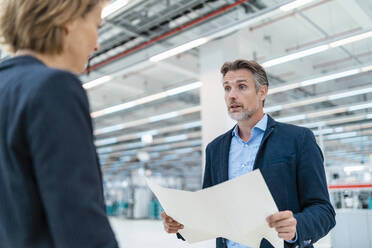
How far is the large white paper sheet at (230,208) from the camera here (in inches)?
37.9

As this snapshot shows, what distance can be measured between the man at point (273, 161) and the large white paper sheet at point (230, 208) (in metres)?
0.05

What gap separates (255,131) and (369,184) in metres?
4.35

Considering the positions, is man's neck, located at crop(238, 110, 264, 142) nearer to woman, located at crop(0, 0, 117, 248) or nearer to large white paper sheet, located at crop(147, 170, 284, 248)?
large white paper sheet, located at crop(147, 170, 284, 248)

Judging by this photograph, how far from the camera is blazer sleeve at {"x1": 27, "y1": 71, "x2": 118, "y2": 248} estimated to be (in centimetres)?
49

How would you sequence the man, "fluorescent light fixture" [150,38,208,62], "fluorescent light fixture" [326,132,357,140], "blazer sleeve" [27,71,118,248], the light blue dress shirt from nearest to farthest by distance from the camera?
"blazer sleeve" [27,71,118,248] → the man → the light blue dress shirt → "fluorescent light fixture" [150,38,208,62] → "fluorescent light fixture" [326,132,357,140]

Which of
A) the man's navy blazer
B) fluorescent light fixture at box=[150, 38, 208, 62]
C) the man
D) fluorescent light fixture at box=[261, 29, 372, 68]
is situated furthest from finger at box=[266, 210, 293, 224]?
fluorescent light fixture at box=[261, 29, 372, 68]

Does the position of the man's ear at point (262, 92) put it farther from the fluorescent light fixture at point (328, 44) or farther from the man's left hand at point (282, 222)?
the fluorescent light fixture at point (328, 44)

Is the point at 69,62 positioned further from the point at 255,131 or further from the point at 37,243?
the point at 255,131

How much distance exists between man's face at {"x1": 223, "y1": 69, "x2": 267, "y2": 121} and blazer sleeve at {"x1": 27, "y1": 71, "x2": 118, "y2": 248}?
119 centimetres

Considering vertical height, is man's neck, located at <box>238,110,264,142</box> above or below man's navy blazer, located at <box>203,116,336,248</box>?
above

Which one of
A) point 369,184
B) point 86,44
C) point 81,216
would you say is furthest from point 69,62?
point 369,184

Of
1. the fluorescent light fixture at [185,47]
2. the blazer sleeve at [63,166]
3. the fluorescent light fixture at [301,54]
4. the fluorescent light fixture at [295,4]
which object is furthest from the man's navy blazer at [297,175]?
the fluorescent light fixture at [301,54]

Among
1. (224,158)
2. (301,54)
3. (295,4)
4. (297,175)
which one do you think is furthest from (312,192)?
(301,54)

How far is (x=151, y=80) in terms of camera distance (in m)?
10.5
